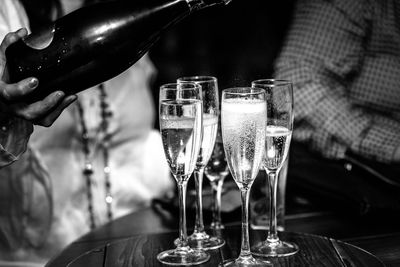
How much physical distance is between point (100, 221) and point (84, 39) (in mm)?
874

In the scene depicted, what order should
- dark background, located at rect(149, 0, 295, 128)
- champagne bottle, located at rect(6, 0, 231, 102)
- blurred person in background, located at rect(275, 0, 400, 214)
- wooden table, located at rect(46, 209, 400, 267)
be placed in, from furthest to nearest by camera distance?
dark background, located at rect(149, 0, 295, 128) < blurred person in background, located at rect(275, 0, 400, 214) < champagne bottle, located at rect(6, 0, 231, 102) < wooden table, located at rect(46, 209, 400, 267)

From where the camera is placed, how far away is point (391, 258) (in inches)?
40.3

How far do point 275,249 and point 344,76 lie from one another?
125 centimetres

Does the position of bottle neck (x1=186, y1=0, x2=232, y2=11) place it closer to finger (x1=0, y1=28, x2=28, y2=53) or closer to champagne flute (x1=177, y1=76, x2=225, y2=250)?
champagne flute (x1=177, y1=76, x2=225, y2=250)

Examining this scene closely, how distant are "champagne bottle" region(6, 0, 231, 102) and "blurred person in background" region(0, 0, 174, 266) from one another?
538 mm

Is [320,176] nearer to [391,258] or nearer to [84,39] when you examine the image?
[391,258]

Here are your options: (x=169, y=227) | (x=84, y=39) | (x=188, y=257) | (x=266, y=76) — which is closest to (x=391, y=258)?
(x=188, y=257)

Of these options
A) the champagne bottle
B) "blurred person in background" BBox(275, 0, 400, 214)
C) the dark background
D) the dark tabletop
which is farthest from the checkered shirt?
the champagne bottle

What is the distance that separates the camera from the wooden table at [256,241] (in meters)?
0.97

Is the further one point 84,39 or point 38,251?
point 38,251

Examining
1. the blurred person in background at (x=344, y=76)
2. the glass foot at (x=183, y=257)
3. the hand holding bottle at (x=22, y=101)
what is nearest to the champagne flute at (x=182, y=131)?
the glass foot at (x=183, y=257)

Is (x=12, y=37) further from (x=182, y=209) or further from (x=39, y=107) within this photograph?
(x=182, y=209)

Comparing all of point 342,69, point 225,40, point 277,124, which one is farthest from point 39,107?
point 225,40

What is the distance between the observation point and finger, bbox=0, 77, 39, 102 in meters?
1.01
